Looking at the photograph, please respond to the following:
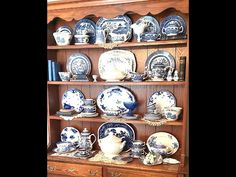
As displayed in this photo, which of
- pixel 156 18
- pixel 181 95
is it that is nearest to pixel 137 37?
pixel 156 18

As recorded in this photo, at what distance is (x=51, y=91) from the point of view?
246cm

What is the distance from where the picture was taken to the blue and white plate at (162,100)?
7.18ft

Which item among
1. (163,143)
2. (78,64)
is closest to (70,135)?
(78,64)

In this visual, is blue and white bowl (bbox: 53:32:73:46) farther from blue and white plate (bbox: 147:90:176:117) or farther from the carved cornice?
blue and white plate (bbox: 147:90:176:117)

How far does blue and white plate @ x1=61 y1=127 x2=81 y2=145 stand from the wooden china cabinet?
5 centimetres

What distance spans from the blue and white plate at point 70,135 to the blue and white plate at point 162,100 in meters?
0.86

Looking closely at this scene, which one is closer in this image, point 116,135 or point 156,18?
point 156,18

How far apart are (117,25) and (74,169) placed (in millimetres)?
1428

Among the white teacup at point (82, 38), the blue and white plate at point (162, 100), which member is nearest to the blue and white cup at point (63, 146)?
the blue and white plate at point (162, 100)

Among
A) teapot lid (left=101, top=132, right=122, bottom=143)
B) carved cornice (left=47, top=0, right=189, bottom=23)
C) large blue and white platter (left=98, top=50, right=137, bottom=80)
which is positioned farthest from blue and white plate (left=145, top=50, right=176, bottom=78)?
teapot lid (left=101, top=132, right=122, bottom=143)

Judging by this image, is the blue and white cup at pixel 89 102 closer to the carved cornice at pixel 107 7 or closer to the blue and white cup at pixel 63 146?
the blue and white cup at pixel 63 146

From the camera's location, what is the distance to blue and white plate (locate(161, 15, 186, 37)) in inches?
80.7
